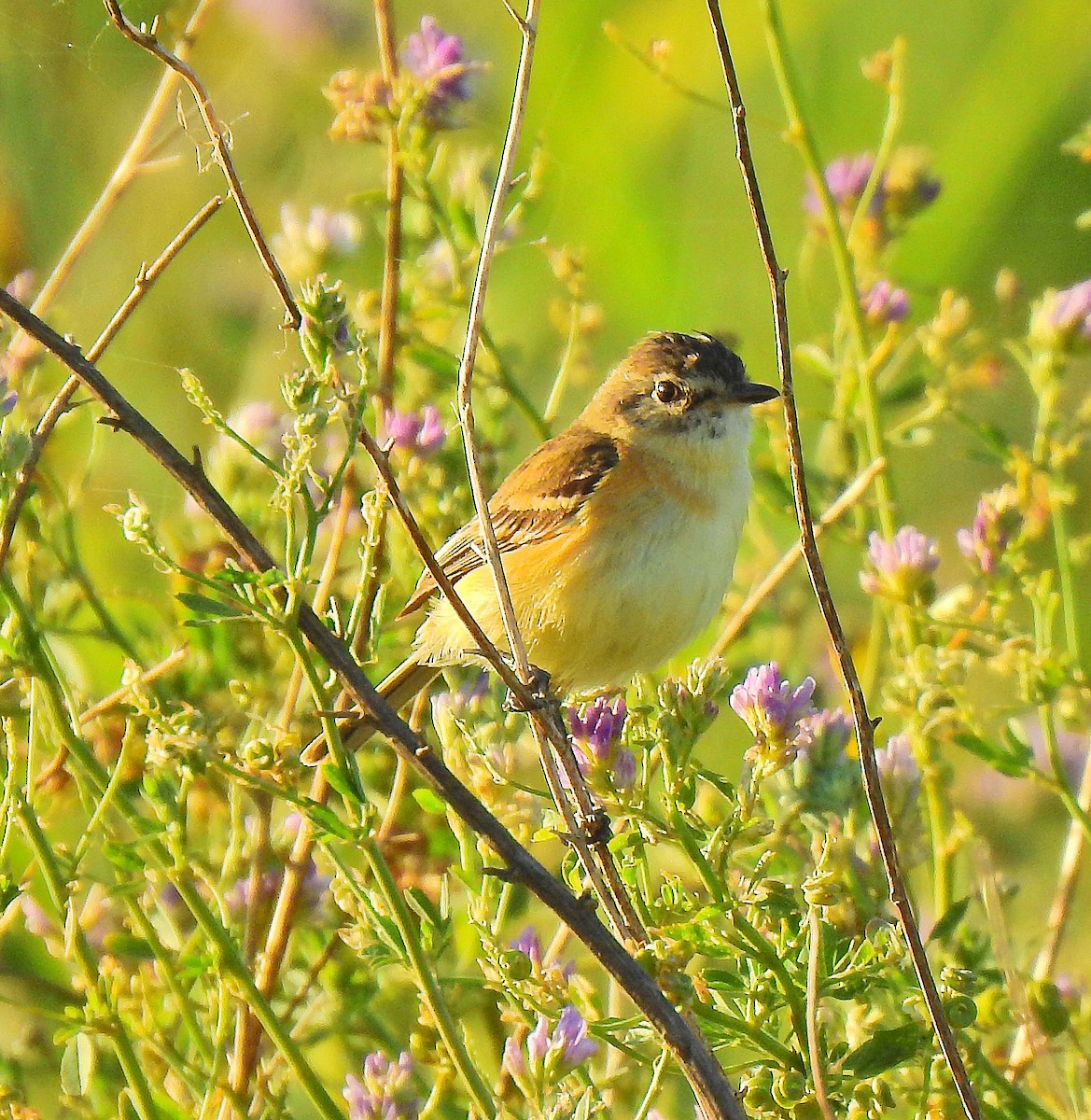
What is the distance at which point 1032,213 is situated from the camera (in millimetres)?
6457

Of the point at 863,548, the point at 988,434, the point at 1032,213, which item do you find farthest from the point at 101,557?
the point at 1032,213

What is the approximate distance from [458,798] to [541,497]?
6.16 ft

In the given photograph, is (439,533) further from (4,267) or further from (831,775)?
(4,267)

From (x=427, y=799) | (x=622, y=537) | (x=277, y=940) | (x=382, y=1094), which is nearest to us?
(x=382, y=1094)

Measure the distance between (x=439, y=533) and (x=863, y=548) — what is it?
835mm

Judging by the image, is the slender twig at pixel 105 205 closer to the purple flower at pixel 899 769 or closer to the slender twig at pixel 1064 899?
the purple flower at pixel 899 769

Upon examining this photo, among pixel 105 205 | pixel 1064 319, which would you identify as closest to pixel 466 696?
pixel 105 205

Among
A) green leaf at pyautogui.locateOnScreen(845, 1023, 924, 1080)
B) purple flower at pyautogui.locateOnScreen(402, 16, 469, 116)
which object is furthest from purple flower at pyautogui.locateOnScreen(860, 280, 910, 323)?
green leaf at pyautogui.locateOnScreen(845, 1023, 924, 1080)

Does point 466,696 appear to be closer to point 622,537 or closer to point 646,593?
point 646,593

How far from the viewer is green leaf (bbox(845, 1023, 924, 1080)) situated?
191 centimetres

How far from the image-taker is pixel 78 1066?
7.86 feet

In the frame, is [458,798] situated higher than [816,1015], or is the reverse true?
[458,798]

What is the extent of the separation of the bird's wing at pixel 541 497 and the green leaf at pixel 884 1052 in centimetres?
161

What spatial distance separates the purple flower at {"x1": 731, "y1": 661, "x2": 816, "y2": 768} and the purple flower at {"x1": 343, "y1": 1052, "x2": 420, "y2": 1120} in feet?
2.19
